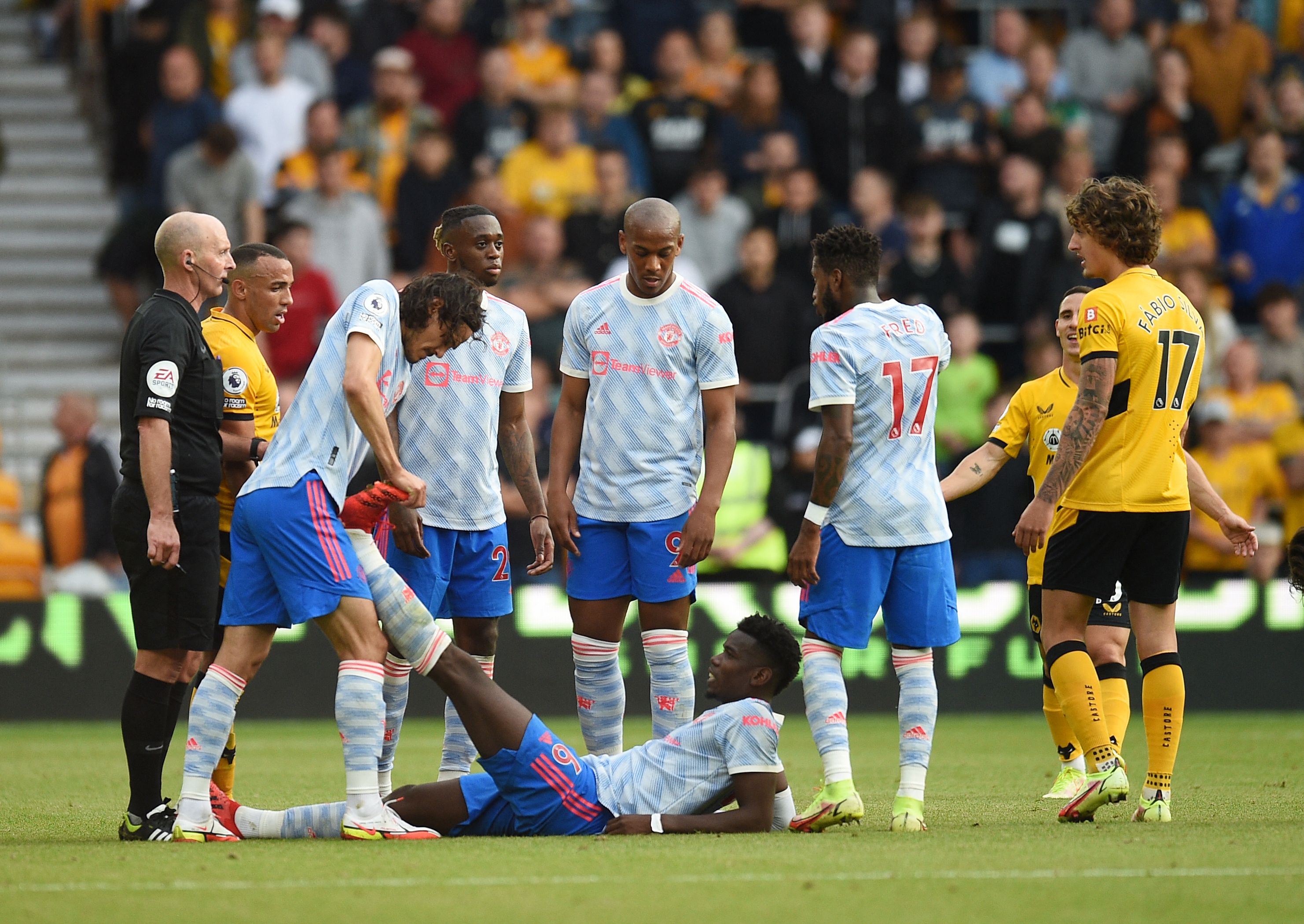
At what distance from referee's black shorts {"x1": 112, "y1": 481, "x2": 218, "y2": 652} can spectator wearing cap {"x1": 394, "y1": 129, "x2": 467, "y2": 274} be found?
→ 8.53 meters

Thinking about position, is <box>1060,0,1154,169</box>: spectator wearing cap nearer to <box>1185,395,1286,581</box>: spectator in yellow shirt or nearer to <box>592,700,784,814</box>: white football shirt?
<box>1185,395,1286,581</box>: spectator in yellow shirt

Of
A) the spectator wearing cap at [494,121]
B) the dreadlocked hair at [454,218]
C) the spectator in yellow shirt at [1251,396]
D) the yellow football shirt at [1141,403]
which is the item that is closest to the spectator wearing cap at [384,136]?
the spectator wearing cap at [494,121]

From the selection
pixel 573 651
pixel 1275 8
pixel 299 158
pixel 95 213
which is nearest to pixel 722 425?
pixel 573 651

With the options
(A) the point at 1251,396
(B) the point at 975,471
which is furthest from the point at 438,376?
(A) the point at 1251,396

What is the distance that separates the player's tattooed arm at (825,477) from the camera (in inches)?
265

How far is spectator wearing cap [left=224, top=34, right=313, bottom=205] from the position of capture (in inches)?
615

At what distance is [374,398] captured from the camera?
A: 6.35 m

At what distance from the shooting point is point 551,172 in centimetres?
1541

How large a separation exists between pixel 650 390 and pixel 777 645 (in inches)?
56.3

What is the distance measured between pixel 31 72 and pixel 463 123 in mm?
6255

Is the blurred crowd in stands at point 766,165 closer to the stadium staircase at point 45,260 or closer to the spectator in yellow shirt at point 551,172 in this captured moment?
the spectator in yellow shirt at point 551,172

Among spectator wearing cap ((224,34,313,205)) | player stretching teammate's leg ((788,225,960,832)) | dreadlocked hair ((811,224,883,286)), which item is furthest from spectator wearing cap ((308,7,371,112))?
player stretching teammate's leg ((788,225,960,832))

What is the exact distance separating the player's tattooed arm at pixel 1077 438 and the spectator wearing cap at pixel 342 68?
11.1 meters

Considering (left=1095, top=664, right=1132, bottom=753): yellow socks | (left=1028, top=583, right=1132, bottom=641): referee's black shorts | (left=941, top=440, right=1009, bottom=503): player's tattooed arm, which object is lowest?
(left=1095, top=664, right=1132, bottom=753): yellow socks
